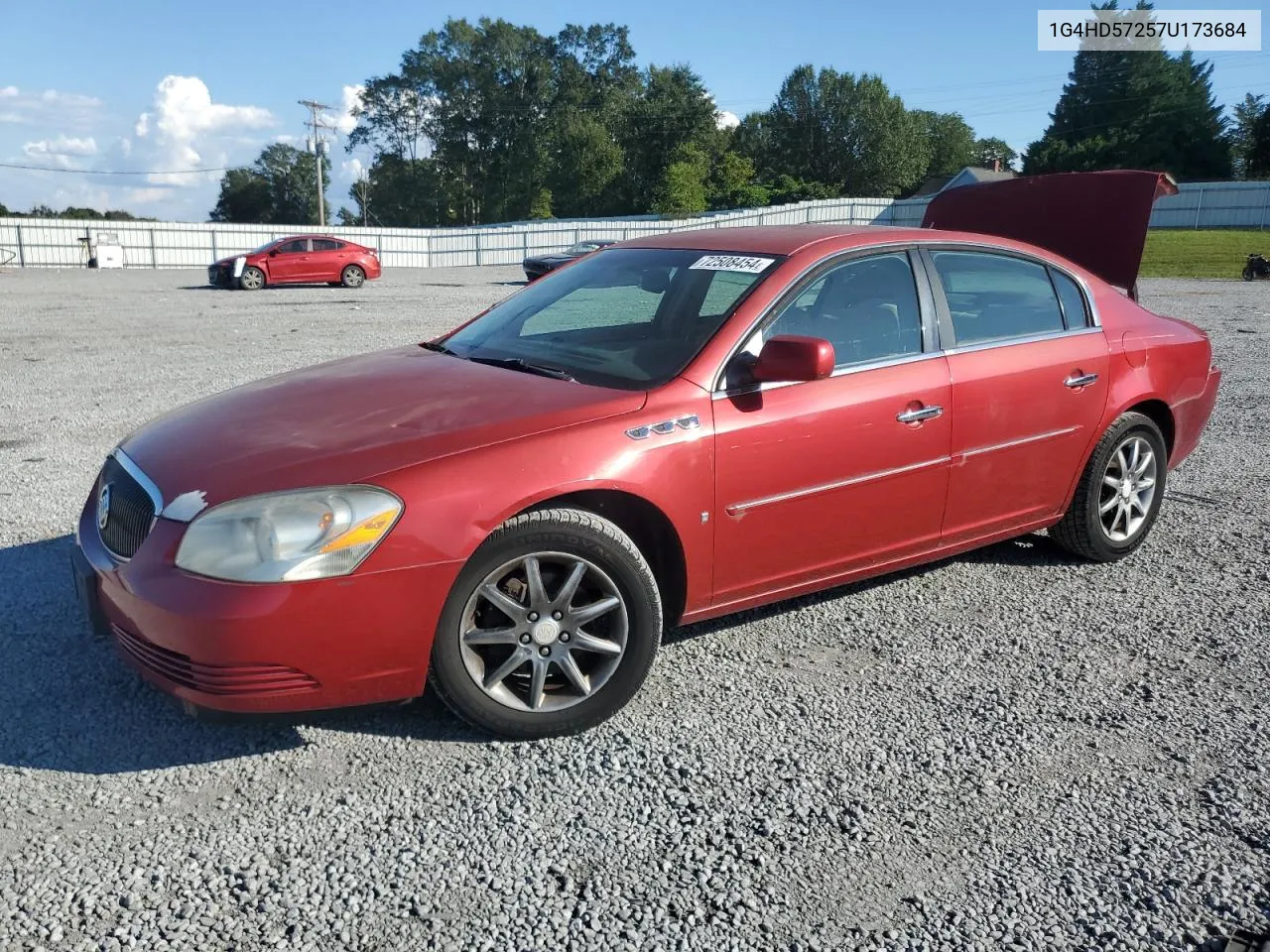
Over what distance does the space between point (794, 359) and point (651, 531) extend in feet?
2.43

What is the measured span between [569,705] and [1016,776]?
53.0 inches

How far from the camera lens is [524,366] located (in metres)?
3.85

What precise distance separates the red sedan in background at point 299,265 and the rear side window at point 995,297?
78.8 ft

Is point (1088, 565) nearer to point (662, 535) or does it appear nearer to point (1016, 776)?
point (1016, 776)

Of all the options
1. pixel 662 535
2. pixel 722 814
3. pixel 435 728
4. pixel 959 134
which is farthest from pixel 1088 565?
pixel 959 134

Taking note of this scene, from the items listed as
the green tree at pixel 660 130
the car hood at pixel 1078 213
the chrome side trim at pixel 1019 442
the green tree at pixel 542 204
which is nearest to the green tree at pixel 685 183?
the green tree at pixel 660 130

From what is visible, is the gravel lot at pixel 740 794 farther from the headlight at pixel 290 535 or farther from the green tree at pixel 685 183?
the green tree at pixel 685 183

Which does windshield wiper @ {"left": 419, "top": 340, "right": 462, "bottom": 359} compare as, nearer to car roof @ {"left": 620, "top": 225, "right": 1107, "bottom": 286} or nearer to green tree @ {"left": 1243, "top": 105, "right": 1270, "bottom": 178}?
car roof @ {"left": 620, "top": 225, "right": 1107, "bottom": 286}

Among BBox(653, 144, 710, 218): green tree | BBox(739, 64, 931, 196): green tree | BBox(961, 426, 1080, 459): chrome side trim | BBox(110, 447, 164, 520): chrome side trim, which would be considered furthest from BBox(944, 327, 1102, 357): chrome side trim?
BBox(739, 64, 931, 196): green tree

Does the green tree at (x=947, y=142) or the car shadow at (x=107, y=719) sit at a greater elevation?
the green tree at (x=947, y=142)

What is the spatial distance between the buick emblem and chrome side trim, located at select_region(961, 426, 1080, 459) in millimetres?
3108

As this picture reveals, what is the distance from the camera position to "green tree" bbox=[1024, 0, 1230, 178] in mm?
70375

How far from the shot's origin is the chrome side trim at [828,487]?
3.53m

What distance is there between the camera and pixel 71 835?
267cm
